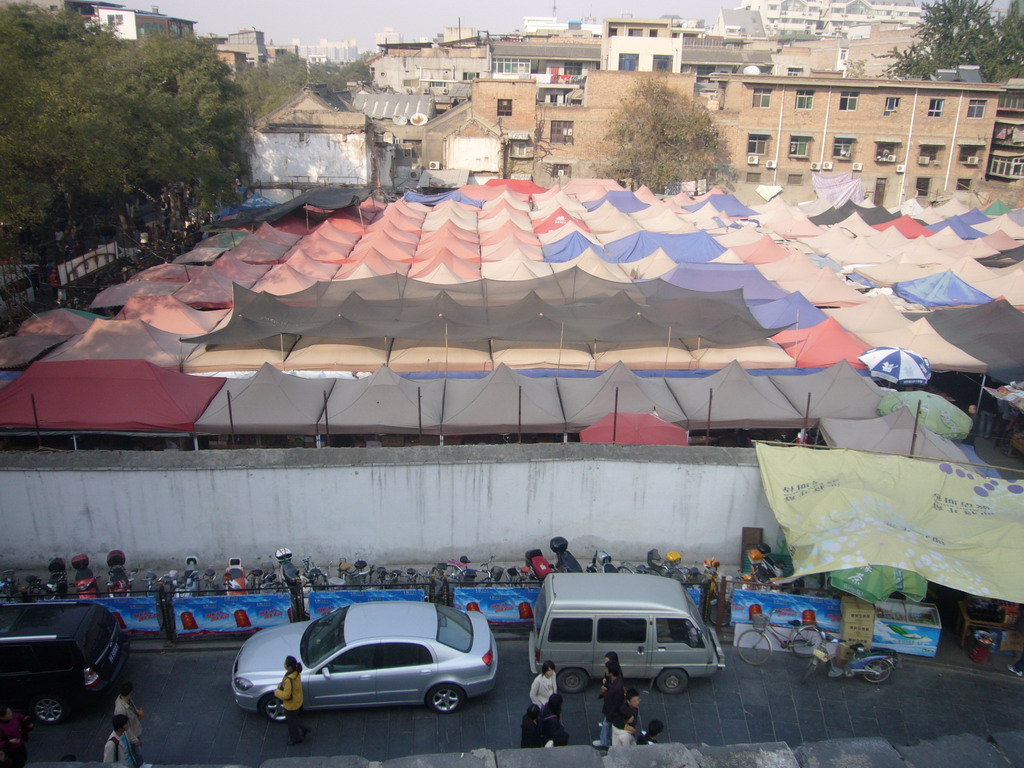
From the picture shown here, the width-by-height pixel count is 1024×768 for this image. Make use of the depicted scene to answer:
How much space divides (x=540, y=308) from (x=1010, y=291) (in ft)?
39.6

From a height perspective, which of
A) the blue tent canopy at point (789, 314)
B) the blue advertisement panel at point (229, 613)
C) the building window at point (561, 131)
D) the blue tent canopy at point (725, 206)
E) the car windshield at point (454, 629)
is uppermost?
the building window at point (561, 131)

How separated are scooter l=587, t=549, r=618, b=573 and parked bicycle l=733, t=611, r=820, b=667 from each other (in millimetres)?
1371

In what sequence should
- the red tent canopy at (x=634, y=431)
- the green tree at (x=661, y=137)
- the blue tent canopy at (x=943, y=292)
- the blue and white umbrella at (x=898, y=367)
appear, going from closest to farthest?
the red tent canopy at (x=634, y=431)
the blue and white umbrella at (x=898, y=367)
the blue tent canopy at (x=943, y=292)
the green tree at (x=661, y=137)

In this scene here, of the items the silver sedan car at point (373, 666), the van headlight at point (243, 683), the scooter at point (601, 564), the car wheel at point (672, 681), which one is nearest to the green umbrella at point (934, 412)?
the scooter at point (601, 564)

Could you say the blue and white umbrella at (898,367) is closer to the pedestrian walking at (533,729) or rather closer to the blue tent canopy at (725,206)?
the pedestrian walking at (533,729)

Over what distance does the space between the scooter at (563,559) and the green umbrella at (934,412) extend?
6026 millimetres

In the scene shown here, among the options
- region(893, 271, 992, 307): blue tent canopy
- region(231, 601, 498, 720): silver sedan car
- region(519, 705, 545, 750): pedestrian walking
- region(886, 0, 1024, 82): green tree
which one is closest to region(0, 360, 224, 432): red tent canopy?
region(231, 601, 498, 720): silver sedan car

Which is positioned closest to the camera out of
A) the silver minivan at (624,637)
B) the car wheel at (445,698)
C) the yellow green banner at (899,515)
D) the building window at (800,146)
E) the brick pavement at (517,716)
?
the brick pavement at (517,716)

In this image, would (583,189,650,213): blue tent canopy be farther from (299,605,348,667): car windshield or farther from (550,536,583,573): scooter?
(299,605,348,667): car windshield

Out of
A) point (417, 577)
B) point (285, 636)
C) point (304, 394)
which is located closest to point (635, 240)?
point (304, 394)

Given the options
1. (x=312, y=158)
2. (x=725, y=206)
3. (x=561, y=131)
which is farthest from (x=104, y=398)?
(x=561, y=131)

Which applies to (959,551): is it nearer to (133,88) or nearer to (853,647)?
(853,647)

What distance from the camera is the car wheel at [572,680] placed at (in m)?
6.83

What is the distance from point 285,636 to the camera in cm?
681
